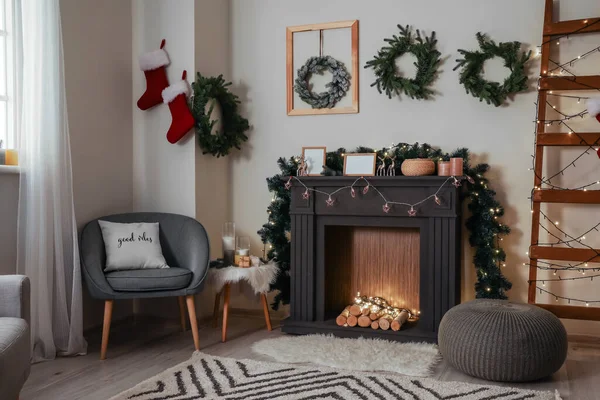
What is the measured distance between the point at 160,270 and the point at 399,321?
1.48 m

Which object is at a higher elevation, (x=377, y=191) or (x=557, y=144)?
(x=557, y=144)

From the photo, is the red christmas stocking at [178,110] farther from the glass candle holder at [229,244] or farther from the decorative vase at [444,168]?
the decorative vase at [444,168]

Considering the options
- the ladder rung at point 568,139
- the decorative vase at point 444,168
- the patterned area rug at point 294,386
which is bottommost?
the patterned area rug at point 294,386

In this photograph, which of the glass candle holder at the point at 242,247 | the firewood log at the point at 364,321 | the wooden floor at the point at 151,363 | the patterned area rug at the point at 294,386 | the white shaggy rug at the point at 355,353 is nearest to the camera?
the patterned area rug at the point at 294,386

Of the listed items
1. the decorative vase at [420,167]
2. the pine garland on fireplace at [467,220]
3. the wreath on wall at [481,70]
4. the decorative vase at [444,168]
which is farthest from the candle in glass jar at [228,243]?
the wreath on wall at [481,70]

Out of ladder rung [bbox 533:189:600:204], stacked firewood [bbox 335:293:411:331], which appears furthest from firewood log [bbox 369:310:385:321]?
ladder rung [bbox 533:189:600:204]

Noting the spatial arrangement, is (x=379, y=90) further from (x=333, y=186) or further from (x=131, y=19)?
(x=131, y=19)

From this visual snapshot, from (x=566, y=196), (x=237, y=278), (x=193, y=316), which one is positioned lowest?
(x=193, y=316)

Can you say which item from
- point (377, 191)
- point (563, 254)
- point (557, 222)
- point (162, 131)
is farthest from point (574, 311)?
point (162, 131)

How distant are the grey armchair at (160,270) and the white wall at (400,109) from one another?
74cm

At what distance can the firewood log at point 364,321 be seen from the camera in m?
3.84

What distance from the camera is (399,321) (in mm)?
3789

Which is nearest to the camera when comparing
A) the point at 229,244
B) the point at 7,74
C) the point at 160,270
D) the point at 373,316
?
the point at 7,74

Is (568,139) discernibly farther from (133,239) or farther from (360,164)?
(133,239)
